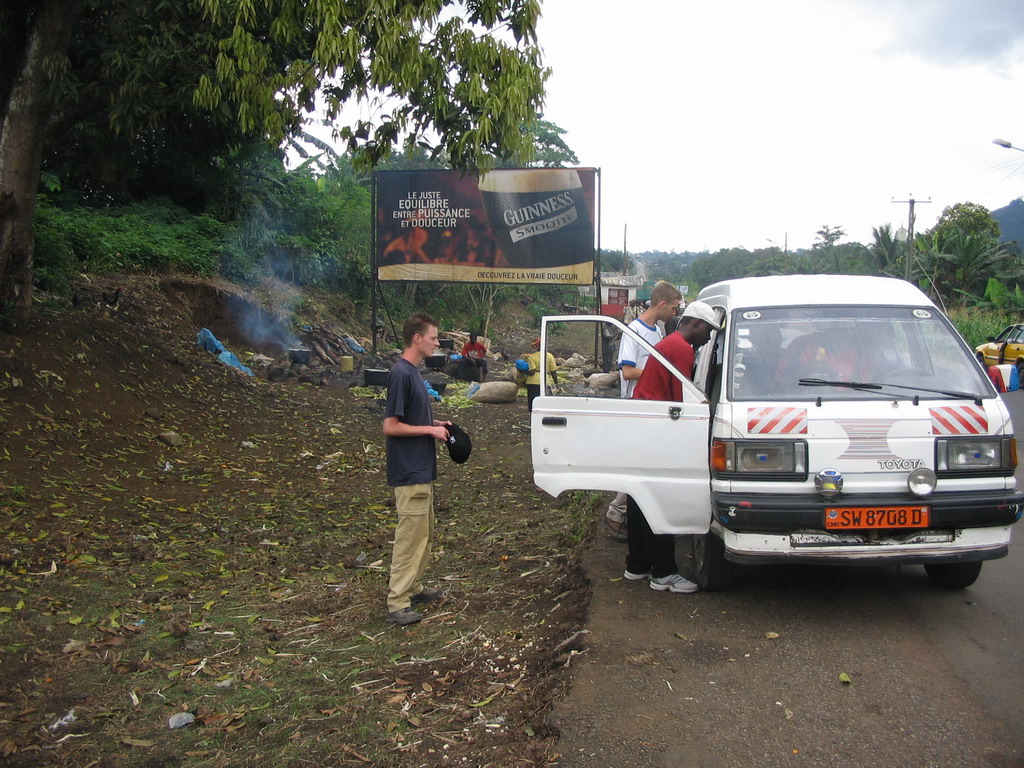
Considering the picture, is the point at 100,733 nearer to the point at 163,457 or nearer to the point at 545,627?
the point at 545,627

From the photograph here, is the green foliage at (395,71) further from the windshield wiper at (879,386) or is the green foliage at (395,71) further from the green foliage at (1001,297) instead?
the green foliage at (1001,297)

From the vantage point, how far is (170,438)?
9742mm

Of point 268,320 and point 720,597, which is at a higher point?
point 268,320

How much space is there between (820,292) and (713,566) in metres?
1.87

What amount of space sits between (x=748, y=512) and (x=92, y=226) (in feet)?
45.6

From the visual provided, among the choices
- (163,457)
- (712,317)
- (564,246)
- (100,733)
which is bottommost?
(100,733)

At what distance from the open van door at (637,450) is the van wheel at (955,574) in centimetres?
158

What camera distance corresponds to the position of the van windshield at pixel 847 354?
510 centimetres

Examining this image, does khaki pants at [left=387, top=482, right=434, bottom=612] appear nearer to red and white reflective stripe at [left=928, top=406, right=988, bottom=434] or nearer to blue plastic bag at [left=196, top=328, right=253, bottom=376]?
red and white reflective stripe at [left=928, top=406, right=988, bottom=434]

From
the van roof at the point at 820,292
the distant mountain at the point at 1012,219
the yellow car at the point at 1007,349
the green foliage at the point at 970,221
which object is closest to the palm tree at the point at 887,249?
the green foliage at the point at 970,221

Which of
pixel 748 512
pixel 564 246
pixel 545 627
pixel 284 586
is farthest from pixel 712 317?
pixel 564 246

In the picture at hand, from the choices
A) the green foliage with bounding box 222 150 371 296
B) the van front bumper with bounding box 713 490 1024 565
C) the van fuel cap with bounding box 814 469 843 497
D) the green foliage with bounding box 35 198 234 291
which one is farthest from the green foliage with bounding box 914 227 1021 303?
the van fuel cap with bounding box 814 469 843 497

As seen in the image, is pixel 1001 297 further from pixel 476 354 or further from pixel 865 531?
pixel 865 531

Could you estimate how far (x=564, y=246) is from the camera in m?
17.4
